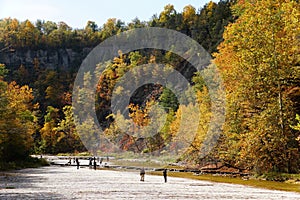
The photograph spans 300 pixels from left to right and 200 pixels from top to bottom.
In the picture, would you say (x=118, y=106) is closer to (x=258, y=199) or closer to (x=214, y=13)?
(x=214, y=13)

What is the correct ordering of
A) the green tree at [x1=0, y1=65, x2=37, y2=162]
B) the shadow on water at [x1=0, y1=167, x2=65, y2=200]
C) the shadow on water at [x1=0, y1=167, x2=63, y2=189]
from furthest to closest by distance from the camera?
the green tree at [x1=0, y1=65, x2=37, y2=162] → the shadow on water at [x1=0, y1=167, x2=63, y2=189] → the shadow on water at [x1=0, y1=167, x2=65, y2=200]

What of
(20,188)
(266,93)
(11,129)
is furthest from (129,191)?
(11,129)

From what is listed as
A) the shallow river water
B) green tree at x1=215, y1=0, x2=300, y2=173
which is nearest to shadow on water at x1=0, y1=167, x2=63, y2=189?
the shallow river water

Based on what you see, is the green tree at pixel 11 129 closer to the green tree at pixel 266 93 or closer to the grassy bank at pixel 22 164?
the grassy bank at pixel 22 164

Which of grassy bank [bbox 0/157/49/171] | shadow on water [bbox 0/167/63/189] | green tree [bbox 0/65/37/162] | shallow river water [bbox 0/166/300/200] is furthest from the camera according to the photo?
grassy bank [bbox 0/157/49/171]

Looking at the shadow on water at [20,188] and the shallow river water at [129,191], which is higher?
the shadow on water at [20,188]

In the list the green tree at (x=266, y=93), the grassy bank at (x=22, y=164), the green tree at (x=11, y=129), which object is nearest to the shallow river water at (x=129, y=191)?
the green tree at (x=266, y=93)

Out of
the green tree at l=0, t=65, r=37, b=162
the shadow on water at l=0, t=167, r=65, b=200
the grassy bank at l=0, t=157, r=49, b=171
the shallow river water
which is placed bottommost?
the shallow river water

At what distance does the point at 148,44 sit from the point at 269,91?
15292 cm

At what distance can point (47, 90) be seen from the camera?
167875 millimetres

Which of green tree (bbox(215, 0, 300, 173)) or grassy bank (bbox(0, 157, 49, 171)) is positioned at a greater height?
green tree (bbox(215, 0, 300, 173))

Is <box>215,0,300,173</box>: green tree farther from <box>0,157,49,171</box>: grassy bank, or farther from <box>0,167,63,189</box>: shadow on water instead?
A: <box>0,157,49,171</box>: grassy bank

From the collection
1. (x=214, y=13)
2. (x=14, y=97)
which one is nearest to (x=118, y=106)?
(x=214, y=13)

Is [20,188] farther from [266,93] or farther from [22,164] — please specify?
[22,164]
